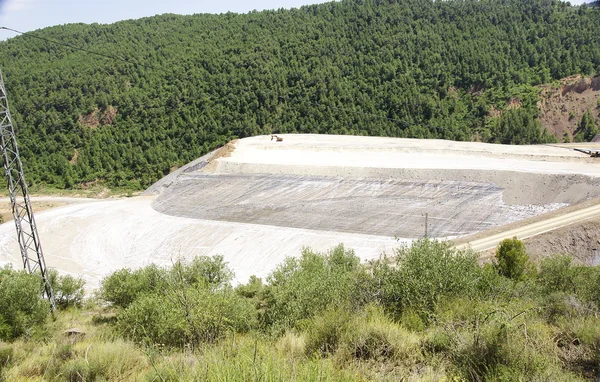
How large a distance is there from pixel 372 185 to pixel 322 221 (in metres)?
4.86

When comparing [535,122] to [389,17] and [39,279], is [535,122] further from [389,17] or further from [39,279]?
[39,279]

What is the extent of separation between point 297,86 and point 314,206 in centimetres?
3610

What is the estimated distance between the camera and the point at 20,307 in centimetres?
1381

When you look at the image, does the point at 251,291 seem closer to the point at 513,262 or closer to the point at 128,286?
the point at 128,286

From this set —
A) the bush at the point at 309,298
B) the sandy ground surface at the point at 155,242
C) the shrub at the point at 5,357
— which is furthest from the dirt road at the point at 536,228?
the shrub at the point at 5,357

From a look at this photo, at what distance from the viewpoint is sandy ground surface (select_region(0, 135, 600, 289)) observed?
27844 millimetres

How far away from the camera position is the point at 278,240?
29.2 m

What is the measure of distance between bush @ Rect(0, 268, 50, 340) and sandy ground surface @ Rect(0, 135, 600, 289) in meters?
12.0

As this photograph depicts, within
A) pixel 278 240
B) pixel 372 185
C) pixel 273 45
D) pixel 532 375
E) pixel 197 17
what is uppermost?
pixel 197 17

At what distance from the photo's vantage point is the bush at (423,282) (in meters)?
9.82

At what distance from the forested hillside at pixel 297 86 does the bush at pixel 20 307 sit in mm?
43822

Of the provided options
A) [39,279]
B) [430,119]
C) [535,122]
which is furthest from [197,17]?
[39,279]

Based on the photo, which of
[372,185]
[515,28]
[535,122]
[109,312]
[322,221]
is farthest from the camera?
[515,28]

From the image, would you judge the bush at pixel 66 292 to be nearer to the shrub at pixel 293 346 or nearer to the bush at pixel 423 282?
the bush at pixel 423 282
